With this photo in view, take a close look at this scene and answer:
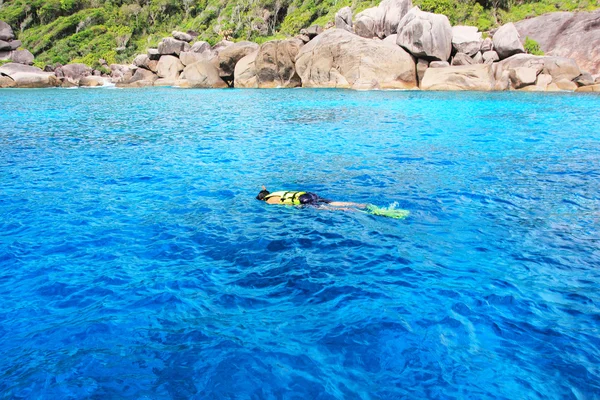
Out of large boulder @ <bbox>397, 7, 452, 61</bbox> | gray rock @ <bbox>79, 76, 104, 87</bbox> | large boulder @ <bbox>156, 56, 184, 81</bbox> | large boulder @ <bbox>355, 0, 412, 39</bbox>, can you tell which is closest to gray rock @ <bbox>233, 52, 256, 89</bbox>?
large boulder @ <bbox>156, 56, 184, 81</bbox>

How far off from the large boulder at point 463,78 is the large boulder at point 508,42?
2.35m

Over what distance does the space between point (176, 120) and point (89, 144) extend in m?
5.55

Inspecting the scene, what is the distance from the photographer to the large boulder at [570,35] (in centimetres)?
2858

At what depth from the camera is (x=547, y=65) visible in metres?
27.3

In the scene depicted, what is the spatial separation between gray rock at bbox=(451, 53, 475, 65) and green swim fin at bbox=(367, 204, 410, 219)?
26789 mm

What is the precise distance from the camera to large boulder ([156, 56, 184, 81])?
42.9 m

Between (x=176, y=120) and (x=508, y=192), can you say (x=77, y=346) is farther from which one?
(x=176, y=120)

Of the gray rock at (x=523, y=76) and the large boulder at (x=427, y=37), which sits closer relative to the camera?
the gray rock at (x=523, y=76)

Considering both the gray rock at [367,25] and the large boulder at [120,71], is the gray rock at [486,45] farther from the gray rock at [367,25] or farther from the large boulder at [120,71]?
the large boulder at [120,71]

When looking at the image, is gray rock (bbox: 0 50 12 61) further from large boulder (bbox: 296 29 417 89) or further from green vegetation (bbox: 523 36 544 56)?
green vegetation (bbox: 523 36 544 56)

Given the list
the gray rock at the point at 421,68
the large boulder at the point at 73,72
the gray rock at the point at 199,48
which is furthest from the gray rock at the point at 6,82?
the gray rock at the point at 421,68

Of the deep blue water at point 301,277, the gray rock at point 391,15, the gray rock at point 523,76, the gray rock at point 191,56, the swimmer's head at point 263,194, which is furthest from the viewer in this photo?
the gray rock at point 191,56

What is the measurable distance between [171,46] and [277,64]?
14856 millimetres

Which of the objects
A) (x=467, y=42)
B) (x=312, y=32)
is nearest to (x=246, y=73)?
(x=312, y=32)
